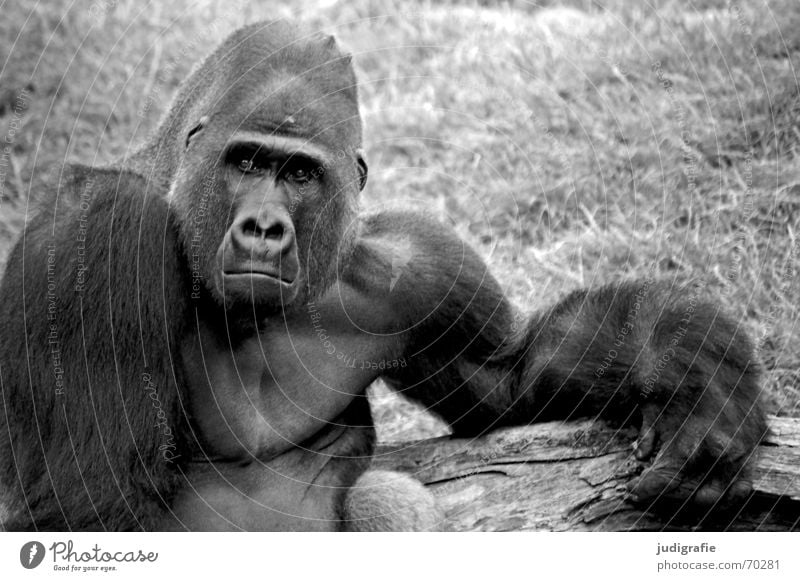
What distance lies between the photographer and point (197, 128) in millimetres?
2879

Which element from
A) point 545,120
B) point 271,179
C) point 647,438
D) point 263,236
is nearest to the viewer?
point 263,236

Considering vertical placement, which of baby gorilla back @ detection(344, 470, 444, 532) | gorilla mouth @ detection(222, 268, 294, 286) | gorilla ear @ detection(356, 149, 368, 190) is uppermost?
gorilla ear @ detection(356, 149, 368, 190)

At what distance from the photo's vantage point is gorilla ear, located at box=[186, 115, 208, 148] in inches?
112

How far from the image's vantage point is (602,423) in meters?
3.12

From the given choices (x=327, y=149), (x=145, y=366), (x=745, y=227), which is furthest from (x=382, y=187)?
(x=145, y=366)

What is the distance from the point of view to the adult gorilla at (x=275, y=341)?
267cm

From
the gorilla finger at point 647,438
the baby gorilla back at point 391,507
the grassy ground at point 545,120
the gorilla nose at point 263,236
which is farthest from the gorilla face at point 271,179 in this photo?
the grassy ground at point 545,120

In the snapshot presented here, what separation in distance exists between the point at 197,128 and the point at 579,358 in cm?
130

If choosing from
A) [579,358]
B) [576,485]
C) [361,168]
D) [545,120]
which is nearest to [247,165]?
[361,168]

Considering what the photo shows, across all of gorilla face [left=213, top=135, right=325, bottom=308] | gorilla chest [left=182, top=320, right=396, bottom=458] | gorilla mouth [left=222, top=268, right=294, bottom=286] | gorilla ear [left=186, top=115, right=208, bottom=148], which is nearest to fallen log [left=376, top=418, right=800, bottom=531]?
gorilla chest [left=182, top=320, right=396, bottom=458]

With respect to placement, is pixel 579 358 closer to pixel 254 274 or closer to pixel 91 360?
pixel 254 274

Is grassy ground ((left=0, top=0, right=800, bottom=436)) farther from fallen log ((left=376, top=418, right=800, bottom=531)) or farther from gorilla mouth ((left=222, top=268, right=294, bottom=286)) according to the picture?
gorilla mouth ((left=222, top=268, right=294, bottom=286))

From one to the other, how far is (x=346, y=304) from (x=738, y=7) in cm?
259
